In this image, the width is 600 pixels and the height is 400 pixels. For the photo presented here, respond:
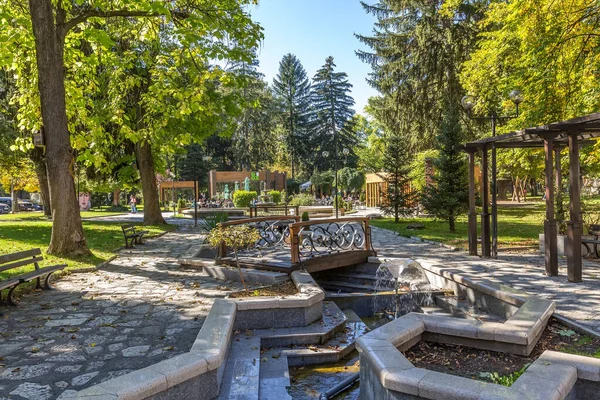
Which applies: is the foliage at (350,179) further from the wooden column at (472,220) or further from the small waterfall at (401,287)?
the small waterfall at (401,287)

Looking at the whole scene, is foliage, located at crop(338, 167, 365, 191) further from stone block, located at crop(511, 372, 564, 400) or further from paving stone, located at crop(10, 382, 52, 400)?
paving stone, located at crop(10, 382, 52, 400)

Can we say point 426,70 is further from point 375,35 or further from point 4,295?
point 4,295

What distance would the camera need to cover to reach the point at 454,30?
22016 mm

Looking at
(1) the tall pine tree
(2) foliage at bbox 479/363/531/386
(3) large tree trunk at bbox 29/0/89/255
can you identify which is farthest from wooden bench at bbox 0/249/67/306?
(1) the tall pine tree

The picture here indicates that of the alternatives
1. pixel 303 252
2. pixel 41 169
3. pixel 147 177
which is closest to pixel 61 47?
pixel 303 252

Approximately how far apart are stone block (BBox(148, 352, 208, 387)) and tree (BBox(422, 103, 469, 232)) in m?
13.3

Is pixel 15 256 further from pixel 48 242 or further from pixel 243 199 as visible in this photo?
pixel 243 199

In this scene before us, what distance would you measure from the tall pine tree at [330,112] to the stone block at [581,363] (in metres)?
51.5

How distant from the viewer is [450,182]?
15.6 metres

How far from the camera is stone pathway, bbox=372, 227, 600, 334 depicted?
562 cm

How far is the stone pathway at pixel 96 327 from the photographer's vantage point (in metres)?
3.92

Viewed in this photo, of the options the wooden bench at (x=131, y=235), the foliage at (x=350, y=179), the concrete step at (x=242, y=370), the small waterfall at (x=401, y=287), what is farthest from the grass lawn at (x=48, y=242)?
the foliage at (x=350, y=179)

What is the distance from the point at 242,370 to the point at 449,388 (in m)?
2.17

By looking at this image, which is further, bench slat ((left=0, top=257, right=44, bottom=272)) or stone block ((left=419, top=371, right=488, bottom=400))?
bench slat ((left=0, top=257, right=44, bottom=272))
